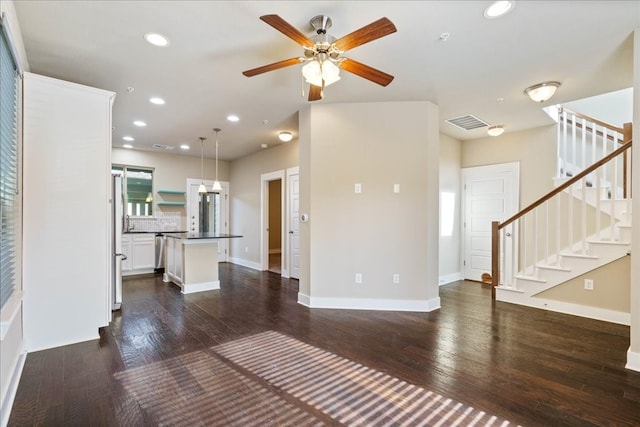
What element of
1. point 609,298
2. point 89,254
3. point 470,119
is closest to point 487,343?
point 609,298

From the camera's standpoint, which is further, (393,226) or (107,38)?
(393,226)

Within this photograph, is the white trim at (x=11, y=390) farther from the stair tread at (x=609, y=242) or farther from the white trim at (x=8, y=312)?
the stair tread at (x=609, y=242)

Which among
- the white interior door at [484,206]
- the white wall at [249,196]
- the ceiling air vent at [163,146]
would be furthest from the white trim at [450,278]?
the ceiling air vent at [163,146]

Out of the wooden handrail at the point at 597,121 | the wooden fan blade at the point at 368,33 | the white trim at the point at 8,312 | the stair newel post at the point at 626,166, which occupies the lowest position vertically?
the white trim at the point at 8,312

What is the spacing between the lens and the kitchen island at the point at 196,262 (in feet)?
15.5

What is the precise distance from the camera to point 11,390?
6.51 feet

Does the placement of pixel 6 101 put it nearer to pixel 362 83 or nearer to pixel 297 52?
pixel 297 52

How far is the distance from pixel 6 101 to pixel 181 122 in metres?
2.68

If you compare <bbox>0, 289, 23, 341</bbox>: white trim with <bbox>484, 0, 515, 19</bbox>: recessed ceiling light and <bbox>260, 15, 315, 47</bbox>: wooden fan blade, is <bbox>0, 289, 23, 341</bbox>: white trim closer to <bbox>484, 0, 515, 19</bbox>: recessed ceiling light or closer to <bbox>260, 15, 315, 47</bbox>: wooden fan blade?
<bbox>260, 15, 315, 47</bbox>: wooden fan blade

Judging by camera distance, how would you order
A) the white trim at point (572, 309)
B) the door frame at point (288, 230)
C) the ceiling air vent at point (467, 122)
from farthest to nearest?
the door frame at point (288, 230)
the ceiling air vent at point (467, 122)
the white trim at point (572, 309)

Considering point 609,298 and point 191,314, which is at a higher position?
point 609,298

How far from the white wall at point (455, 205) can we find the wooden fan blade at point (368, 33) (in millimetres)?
3801

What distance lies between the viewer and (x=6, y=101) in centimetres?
212

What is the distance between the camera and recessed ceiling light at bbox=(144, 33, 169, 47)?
8.06ft
